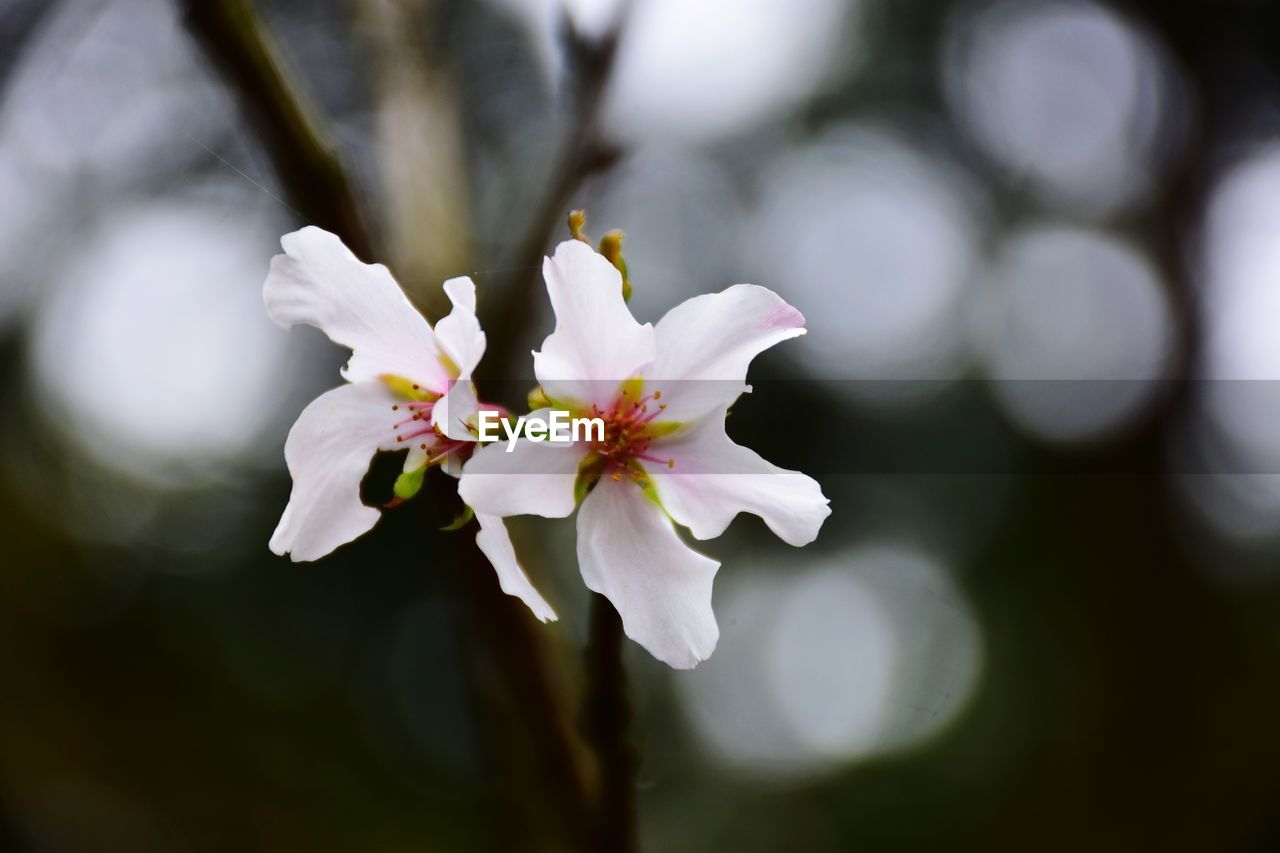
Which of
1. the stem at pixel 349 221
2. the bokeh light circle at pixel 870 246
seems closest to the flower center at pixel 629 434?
the stem at pixel 349 221

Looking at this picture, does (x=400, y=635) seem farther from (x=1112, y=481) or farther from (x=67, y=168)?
(x=1112, y=481)

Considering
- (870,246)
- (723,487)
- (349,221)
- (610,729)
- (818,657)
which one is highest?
(870,246)

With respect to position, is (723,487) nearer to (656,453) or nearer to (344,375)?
(656,453)

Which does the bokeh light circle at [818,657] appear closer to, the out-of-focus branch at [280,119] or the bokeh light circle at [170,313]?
the bokeh light circle at [170,313]

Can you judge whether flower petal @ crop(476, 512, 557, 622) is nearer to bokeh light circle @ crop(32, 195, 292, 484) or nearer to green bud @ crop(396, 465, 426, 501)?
green bud @ crop(396, 465, 426, 501)

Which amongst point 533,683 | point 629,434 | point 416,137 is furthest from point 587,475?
point 416,137

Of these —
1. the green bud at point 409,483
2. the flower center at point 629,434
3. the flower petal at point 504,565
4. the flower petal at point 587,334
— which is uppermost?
the flower petal at point 587,334
